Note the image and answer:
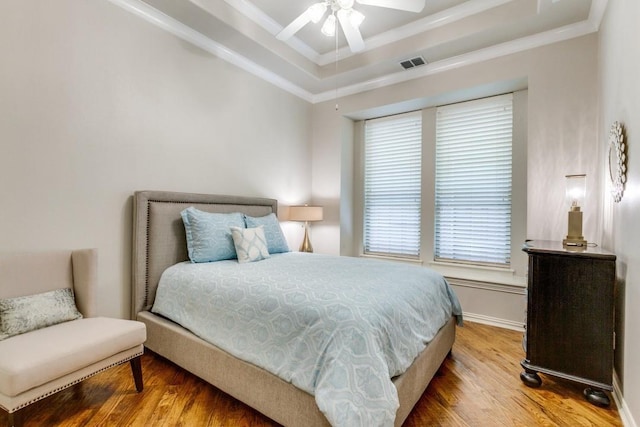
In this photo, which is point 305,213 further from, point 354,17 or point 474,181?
point 354,17

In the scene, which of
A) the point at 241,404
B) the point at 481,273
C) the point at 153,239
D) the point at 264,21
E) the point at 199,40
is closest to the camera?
the point at 241,404

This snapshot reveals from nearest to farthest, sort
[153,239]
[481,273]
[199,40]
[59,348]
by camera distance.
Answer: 1. [59,348]
2. [153,239]
3. [199,40]
4. [481,273]

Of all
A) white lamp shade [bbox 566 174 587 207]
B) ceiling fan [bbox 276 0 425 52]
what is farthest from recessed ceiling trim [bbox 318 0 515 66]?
white lamp shade [bbox 566 174 587 207]

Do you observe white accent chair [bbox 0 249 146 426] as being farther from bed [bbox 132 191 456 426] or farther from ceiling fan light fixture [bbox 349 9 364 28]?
ceiling fan light fixture [bbox 349 9 364 28]

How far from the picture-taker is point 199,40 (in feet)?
9.88

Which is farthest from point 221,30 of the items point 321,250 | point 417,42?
Answer: point 321,250

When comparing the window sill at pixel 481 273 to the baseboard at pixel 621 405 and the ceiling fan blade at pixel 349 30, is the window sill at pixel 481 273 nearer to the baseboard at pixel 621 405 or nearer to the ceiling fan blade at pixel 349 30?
the baseboard at pixel 621 405

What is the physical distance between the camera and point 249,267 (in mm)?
2330

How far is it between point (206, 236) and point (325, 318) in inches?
60.3

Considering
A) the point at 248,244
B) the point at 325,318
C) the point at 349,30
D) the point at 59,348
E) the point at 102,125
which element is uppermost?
the point at 349,30

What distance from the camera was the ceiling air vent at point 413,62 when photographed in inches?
132

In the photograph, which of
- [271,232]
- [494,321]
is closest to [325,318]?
[271,232]

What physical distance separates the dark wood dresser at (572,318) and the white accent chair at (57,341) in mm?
2604

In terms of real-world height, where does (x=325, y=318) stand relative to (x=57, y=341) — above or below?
above
